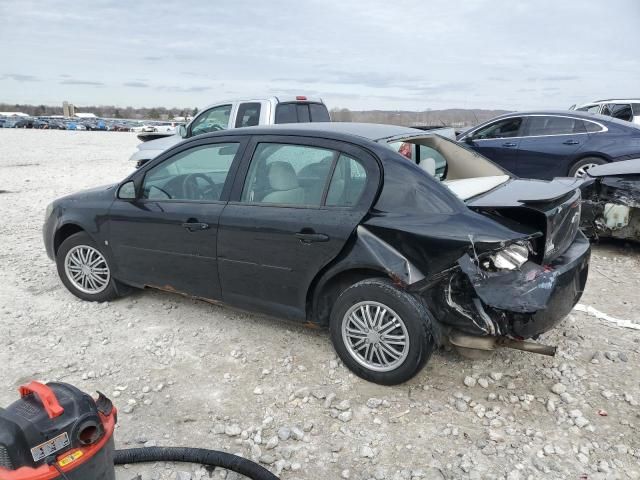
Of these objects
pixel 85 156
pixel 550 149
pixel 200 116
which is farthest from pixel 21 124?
pixel 550 149

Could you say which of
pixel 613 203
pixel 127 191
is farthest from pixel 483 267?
pixel 613 203

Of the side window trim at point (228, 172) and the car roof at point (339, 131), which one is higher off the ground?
the car roof at point (339, 131)

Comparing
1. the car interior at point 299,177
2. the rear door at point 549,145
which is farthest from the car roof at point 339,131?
the rear door at point 549,145

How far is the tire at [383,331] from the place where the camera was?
3084mm

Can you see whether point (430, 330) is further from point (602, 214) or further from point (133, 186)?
point (602, 214)

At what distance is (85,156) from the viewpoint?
19.7 metres

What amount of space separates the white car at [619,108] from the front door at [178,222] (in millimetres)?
12839

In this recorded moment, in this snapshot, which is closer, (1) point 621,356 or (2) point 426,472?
(2) point 426,472

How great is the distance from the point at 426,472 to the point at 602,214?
171 inches

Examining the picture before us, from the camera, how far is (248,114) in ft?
29.4

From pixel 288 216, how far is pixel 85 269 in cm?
223

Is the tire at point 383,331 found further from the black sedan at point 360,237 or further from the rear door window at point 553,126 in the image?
the rear door window at point 553,126

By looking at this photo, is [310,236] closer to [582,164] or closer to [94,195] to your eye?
[94,195]

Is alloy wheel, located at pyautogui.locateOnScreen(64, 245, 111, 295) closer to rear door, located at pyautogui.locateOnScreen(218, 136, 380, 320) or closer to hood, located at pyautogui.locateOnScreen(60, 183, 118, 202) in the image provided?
hood, located at pyautogui.locateOnScreen(60, 183, 118, 202)
